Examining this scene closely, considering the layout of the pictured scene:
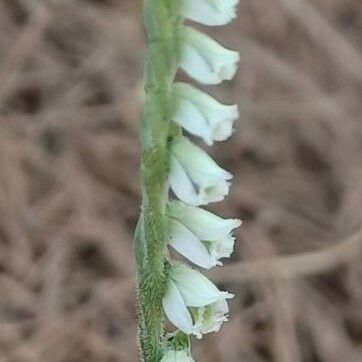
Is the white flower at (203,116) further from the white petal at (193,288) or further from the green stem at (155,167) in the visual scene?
the white petal at (193,288)

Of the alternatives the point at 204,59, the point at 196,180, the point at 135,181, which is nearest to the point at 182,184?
the point at 196,180

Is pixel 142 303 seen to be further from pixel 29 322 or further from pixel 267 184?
pixel 267 184

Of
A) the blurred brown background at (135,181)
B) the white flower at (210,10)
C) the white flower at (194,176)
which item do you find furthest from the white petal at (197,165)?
the blurred brown background at (135,181)

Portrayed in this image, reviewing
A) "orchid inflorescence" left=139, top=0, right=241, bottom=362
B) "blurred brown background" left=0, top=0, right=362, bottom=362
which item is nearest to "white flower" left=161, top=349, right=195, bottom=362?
"orchid inflorescence" left=139, top=0, right=241, bottom=362

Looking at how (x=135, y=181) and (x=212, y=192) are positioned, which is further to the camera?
(x=135, y=181)

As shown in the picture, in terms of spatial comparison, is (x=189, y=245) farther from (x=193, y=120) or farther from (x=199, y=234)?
(x=193, y=120)

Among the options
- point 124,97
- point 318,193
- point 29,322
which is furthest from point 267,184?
point 29,322

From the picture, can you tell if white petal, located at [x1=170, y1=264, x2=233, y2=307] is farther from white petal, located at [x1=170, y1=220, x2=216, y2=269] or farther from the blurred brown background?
the blurred brown background
